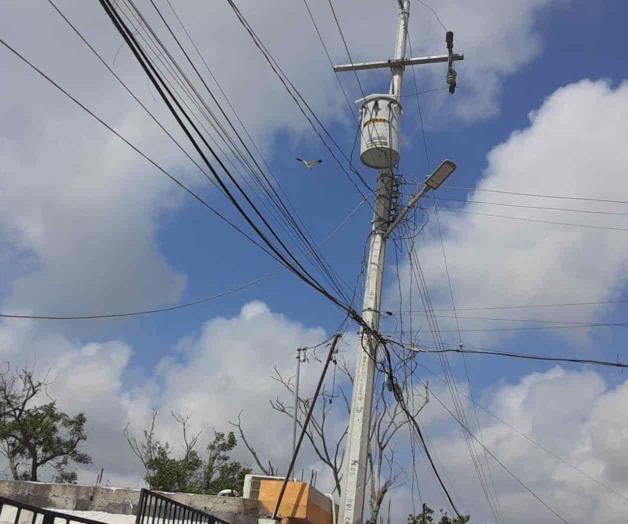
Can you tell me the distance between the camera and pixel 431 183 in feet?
39.9

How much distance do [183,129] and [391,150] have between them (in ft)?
23.6

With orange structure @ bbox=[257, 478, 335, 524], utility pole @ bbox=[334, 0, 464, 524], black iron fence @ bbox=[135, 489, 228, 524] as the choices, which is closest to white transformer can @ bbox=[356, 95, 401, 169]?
utility pole @ bbox=[334, 0, 464, 524]

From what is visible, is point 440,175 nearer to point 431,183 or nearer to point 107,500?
point 431,183

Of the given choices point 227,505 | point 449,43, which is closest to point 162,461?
point 227,505

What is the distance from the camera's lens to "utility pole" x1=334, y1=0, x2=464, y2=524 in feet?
34.1

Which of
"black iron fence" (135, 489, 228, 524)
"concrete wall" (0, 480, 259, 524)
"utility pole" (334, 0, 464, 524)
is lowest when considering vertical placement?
"black iron fence" (135, 489, 228, 524)

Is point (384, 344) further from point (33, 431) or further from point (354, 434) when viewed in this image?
point (33, 431)

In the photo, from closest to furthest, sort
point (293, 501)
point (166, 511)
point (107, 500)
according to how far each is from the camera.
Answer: point (166, 511), point (293, 501), point (107, 500)

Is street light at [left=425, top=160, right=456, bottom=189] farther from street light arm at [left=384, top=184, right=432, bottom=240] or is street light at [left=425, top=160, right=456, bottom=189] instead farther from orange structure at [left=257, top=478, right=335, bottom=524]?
orange structure at [left=257, top=478, right=335, bottom=524]

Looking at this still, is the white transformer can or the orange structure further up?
the white transformer can

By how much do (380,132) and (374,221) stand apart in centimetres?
186

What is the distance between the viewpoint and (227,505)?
11.2 meters

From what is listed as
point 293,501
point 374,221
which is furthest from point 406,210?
point 293,501

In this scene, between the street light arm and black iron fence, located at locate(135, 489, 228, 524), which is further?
the street light arm
